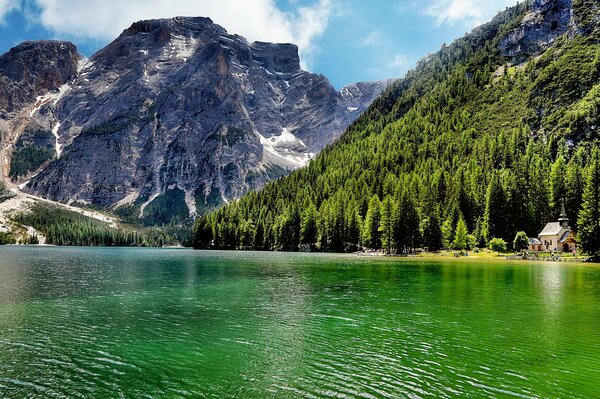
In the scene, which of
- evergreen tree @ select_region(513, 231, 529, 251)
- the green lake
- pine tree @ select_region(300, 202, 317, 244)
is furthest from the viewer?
pine tree @ select_region(300, 202, 317, 244)

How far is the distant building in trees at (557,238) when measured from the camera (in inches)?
4850

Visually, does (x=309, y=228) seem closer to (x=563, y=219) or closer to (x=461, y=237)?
(x=461, y=237)

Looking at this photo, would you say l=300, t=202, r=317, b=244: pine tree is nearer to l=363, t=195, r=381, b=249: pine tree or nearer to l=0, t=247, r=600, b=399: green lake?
l=363, t=195, r=381, b=249: pine tree

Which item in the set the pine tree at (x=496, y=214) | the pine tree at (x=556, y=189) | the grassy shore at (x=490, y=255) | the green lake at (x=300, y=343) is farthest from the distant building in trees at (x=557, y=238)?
the green lake at (x=300, y=343)

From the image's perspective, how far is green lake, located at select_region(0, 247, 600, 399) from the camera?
20594 mm

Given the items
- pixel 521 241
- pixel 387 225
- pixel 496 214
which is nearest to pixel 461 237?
pixel 496 214

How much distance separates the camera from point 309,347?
27.8 meters

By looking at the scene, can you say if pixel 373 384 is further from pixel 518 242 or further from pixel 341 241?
pixel 341 241

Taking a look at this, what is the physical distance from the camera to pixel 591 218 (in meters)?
106

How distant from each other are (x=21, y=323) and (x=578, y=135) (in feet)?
641

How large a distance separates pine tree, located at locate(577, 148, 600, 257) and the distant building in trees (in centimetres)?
1369

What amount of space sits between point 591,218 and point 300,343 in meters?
107

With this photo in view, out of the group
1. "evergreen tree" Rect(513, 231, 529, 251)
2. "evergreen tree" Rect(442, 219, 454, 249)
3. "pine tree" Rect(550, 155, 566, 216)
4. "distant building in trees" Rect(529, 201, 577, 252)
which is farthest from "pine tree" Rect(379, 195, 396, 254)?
"pine tree" Rect(550, 155, 566, 216)

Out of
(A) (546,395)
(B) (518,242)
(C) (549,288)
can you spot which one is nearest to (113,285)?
(A) (546,395)
